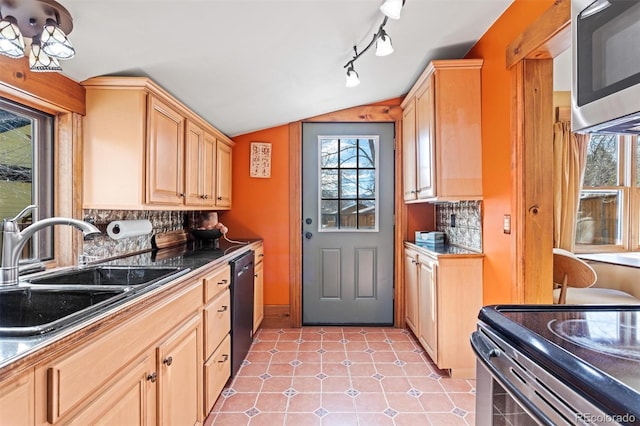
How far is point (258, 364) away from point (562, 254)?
8.02 feet

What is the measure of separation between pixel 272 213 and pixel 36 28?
8.26 ft

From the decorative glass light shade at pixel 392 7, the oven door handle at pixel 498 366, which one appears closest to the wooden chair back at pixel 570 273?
the oven door handle at pixel 498 366

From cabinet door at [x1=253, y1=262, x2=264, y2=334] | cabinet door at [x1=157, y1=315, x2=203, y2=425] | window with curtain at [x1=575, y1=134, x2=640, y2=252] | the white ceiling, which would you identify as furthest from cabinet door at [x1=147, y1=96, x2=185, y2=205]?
window with curtain at [x1=575, y1=134, x2=640, y2=252]

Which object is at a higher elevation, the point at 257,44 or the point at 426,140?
the point at 257,44

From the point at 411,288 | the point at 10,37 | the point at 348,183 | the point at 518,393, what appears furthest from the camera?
the point at 348,183

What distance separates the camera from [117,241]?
7.04 feet

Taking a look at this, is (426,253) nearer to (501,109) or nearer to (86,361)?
(501,109)

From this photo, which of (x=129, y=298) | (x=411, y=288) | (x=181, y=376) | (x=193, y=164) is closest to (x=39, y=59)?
(x=129, y=298)

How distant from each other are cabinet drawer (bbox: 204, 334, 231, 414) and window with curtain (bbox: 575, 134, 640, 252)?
11.3 feet

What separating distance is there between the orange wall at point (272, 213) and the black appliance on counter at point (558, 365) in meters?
2.66

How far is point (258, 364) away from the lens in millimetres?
2633

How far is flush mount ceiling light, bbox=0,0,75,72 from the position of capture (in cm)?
110

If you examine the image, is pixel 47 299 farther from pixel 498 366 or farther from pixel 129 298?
pixel 498 366

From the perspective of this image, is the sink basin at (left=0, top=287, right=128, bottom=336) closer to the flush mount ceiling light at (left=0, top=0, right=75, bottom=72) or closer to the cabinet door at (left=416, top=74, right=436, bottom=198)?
the flush mount ceiling light at (left=0, top=0, right=75, bottom=72)
